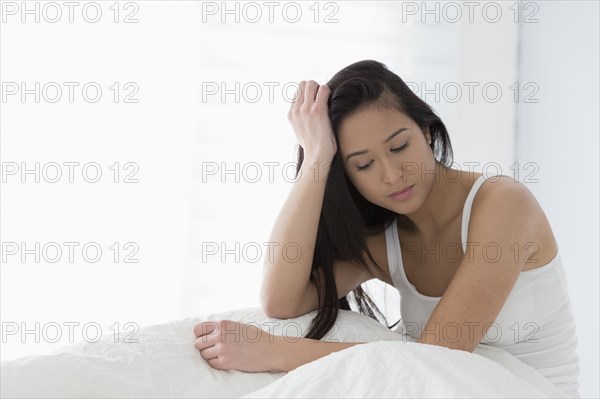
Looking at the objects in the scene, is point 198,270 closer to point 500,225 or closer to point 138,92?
point 138,92

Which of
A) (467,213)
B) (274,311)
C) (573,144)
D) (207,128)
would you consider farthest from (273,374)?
(573,144)

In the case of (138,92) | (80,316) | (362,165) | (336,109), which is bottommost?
(80,316)

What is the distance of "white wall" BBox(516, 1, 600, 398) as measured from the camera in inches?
104

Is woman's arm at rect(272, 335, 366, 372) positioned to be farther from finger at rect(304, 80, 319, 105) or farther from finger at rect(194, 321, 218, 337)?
finger at rect(304, 80, 319, 105)

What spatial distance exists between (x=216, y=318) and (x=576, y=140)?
1715mm

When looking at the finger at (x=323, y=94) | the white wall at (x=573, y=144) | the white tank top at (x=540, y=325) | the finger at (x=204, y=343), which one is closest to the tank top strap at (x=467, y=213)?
the white tank top at (x=540, y=325)

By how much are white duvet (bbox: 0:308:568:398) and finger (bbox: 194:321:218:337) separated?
1 cm

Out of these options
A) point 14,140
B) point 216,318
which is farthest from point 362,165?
point 14,140

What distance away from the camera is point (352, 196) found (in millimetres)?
1831

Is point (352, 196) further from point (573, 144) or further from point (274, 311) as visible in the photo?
point (573, 144)

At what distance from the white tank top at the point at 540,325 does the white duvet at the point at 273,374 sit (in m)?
0.09

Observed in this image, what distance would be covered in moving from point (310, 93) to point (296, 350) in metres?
0.60

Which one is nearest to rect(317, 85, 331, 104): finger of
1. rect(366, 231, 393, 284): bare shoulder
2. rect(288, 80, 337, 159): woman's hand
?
rect(288, 80, 337, 159): woman's hand

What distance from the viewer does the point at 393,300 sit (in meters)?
3.16
